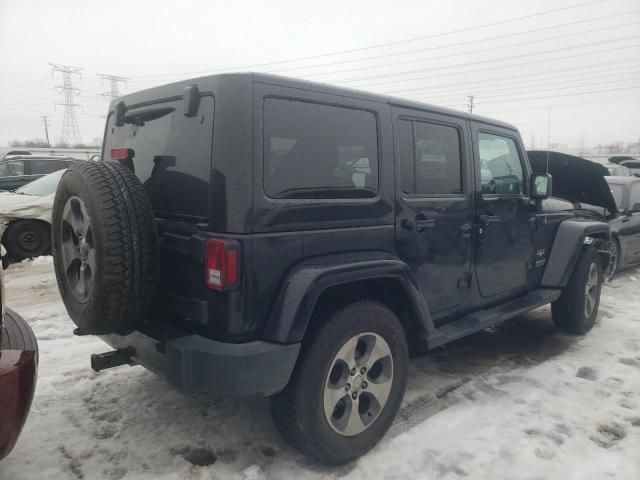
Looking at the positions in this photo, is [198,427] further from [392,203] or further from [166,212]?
[392,203]

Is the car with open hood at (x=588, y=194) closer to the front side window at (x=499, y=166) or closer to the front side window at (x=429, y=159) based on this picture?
the front side window at (x=499, y=166)

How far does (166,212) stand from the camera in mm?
2715

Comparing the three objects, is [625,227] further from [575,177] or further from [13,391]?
[13,391]

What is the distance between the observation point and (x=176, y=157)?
2635mm

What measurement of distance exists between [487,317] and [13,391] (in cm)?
300

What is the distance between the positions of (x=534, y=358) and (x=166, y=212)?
11.1 ft

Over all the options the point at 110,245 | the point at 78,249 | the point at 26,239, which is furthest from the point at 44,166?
the point at 110,245

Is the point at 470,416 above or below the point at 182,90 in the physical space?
below

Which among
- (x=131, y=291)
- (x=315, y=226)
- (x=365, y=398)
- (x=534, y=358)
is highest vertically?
(x=315, y=226)

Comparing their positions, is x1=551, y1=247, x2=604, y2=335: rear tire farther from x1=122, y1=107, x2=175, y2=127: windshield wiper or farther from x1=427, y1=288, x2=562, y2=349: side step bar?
x1=122, y1=107, x2=175, y2=127: windshield wiper

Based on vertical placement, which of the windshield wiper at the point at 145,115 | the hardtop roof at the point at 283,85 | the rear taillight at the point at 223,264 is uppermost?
the hardtop roof at the point at 283,85

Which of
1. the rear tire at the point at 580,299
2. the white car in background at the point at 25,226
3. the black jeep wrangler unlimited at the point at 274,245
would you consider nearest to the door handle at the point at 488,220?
the black jeep wrangler unlimited at the point at 274,245

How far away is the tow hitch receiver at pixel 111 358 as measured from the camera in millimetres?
2732

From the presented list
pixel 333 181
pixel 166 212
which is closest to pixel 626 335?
pixel 333 181
